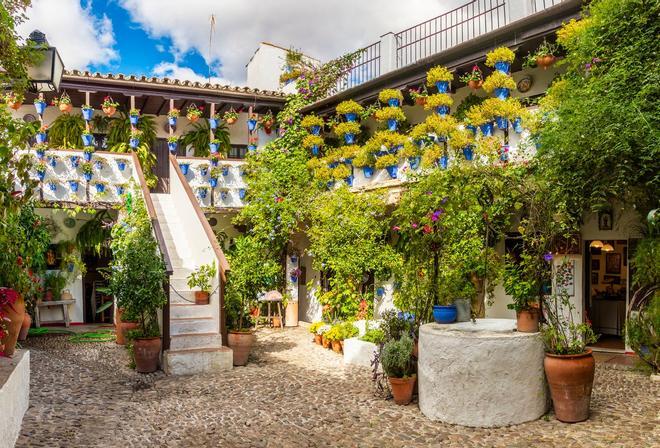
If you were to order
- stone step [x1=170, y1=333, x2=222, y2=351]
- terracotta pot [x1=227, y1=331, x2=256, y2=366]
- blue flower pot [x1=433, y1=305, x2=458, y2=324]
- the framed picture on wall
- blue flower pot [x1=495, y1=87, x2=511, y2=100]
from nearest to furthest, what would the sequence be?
blue flower pot [x1=433, y1=305, x2=458, y2=324]
stone step [x1=170, y1=333, x2=222, y2=351]
terracotta pot [x1=227, y1=331, x2=256, y2=366]
blue flower pot [x1=495, y1=87, x2=511, y2=100]
the framed picture on wall

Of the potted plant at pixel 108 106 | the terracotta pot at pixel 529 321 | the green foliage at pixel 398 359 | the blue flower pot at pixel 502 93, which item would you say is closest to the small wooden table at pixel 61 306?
the potted plant at pixel 108 106

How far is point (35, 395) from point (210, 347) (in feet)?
8.52

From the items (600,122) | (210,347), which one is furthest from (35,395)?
(600,122)

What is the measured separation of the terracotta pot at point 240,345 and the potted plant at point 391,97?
21.1 feet

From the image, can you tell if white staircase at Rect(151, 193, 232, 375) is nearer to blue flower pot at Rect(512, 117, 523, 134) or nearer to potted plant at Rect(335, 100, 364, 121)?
potted plant at Rect(335, 100, 364, 121)

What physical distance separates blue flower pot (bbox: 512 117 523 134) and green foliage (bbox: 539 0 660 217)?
109 cm

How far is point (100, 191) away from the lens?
42.0ft

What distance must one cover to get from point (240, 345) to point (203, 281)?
1.31 m

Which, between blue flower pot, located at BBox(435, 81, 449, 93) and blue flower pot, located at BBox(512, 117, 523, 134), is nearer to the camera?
blue flower pot, located at BBox(512, 117, 523, 134)

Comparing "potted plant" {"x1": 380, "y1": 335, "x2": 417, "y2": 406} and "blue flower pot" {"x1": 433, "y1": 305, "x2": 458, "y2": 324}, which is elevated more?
A: "blue flower pot" {"x1": 433, "y1": 305, "x2": 458, "y2": 324}

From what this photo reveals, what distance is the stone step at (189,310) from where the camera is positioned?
9.19 m

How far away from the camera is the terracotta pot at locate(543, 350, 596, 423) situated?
18.7ft

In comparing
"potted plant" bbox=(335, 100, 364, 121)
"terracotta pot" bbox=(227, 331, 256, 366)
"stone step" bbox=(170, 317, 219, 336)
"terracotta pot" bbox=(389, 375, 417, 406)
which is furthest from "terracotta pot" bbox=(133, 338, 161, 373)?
"potted plant" bbox=(335, 100, 364, 121)

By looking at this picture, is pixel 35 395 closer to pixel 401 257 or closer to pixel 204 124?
pixel 401 257
